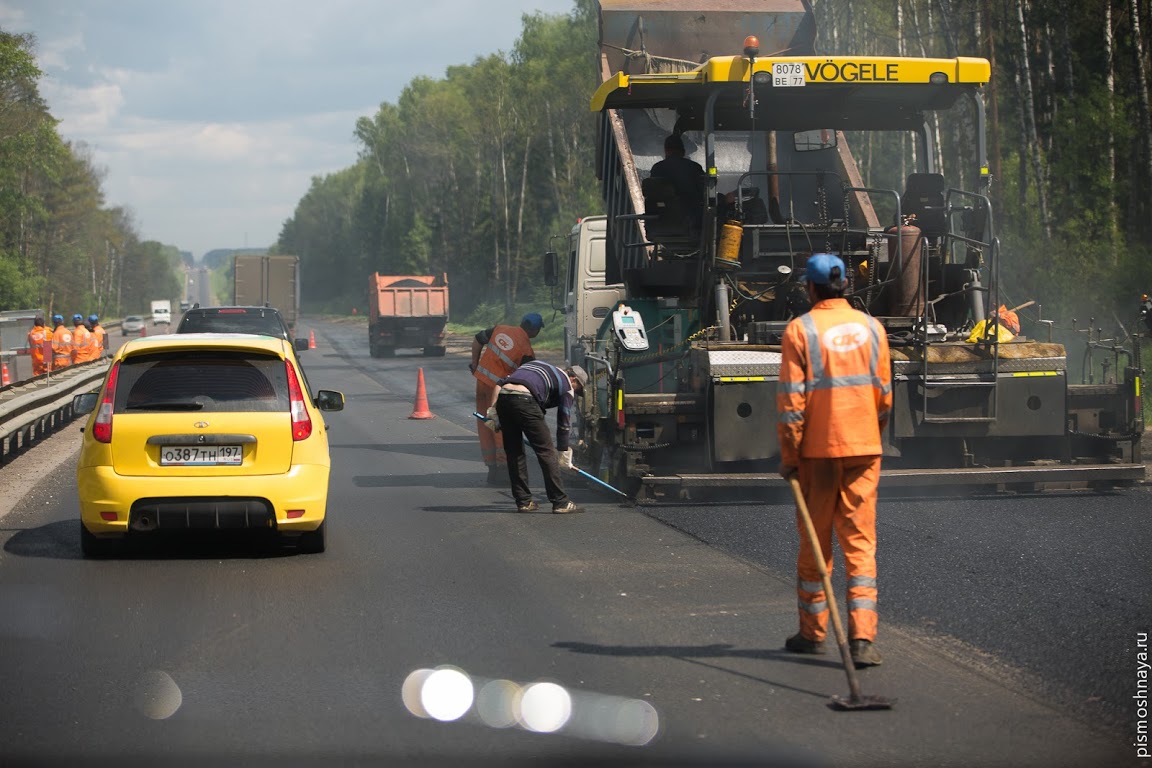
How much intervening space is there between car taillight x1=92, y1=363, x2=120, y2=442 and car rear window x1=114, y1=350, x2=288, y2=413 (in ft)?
0.11

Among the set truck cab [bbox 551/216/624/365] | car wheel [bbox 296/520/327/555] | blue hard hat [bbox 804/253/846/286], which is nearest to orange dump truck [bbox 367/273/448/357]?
truck cab [bbox 551/216/624/365]

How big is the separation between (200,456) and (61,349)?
22.1 metres

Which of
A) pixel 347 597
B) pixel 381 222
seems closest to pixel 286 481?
pixel 347 597

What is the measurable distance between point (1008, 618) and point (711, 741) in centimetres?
249

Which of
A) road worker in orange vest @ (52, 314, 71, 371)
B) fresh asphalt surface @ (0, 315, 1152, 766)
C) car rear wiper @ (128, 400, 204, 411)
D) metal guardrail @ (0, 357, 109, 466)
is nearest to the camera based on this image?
fresh asphalt surface @ (0, 315, 1152, 766)

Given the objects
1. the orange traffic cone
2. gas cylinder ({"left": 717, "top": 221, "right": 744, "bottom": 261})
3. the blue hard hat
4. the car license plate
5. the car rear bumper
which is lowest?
the orange traffic cone

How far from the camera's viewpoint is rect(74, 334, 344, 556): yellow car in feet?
28.3

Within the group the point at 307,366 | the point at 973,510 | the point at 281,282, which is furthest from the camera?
the point at 281,282

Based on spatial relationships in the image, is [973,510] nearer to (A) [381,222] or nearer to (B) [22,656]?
(B) [22,656]

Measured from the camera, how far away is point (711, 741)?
490 cm

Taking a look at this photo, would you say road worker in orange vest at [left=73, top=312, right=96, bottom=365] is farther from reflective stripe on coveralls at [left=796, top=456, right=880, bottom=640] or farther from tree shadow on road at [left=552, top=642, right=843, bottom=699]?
reflective stripe on coveralls at [left=796, top=456, right=880, bottom=640]

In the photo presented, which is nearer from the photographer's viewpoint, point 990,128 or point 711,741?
point 711,741

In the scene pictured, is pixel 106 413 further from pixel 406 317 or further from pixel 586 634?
pixel 406 317

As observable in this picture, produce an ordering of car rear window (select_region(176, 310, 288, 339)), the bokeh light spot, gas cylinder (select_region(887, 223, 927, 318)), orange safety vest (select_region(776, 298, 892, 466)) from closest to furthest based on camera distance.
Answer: the bokeh light spot < orange safety vest (select_region(776, 298, 892, 466)) < gas cylinder (select_region(887, 223, 927, 318)) < car rear window (select_region(176, 310, 288, 339))
